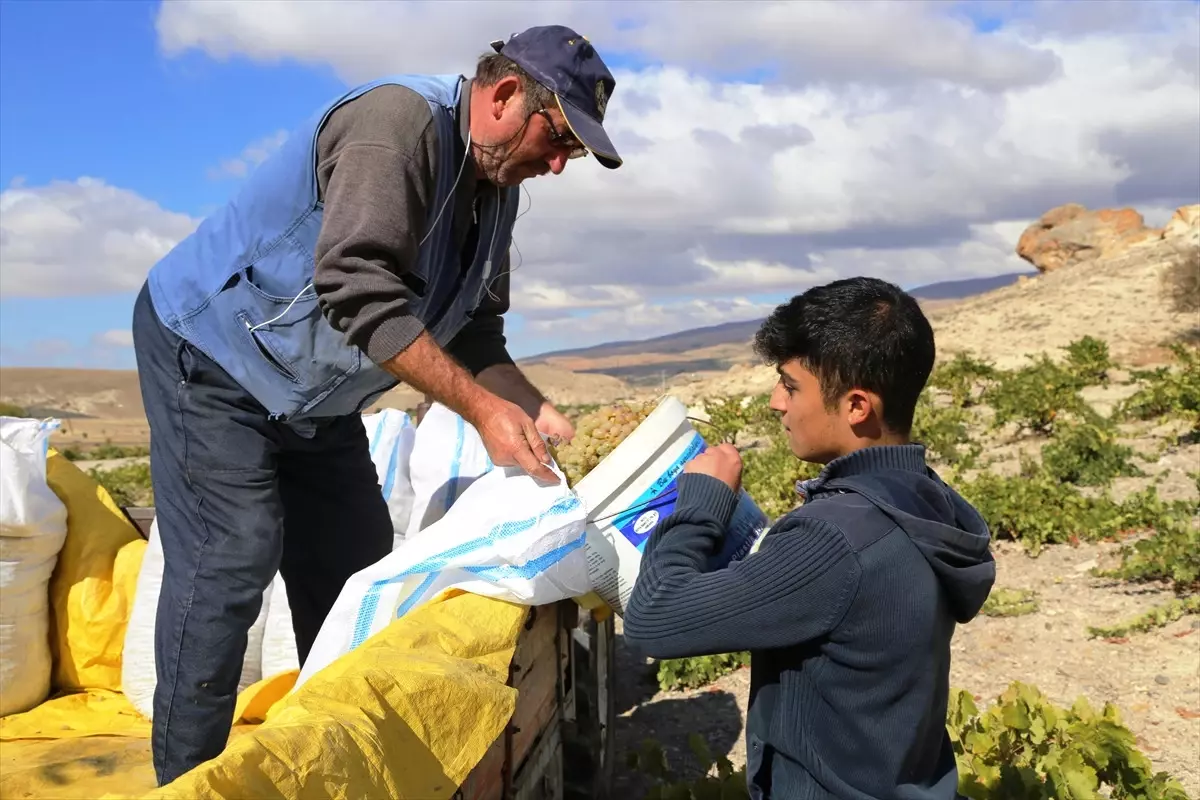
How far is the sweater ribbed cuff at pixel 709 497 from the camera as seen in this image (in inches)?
69.7

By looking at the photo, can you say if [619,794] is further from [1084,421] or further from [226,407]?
[1084,421]

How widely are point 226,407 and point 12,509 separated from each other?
3.66 feet

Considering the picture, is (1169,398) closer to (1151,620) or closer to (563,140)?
(1151,620)

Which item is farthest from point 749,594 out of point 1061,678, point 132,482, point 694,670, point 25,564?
point 132,482

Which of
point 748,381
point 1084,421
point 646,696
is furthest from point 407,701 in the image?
point 748,381

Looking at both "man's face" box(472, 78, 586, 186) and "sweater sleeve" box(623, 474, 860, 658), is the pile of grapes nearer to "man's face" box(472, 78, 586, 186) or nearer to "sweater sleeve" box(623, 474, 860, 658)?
"man's face" box(472, 78, 586, 186)

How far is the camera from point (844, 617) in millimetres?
1536

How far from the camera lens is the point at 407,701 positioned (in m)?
1.53

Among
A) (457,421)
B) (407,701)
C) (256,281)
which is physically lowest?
(407,701)

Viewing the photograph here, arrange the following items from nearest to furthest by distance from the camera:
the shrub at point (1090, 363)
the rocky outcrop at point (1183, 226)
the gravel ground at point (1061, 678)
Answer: the gravel ground at point (1061, 678) < the shrub at point (1090, 363) < the rocky outcrop at point (1183, 226)

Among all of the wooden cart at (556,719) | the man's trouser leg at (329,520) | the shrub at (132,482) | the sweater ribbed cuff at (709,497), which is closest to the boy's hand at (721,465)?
the sweater ribbed cuff at (709,497)

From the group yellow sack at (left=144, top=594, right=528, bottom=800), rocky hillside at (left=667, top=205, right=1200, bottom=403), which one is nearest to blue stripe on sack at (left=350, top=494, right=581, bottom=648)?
yellow sack at (left=144, top=594, right=528, bottom=800)

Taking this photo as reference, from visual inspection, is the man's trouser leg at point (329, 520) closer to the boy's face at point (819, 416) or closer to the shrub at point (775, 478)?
the boy's face at point (819, 416)

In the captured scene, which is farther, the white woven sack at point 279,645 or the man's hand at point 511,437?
the white woven sack at point 279,645
